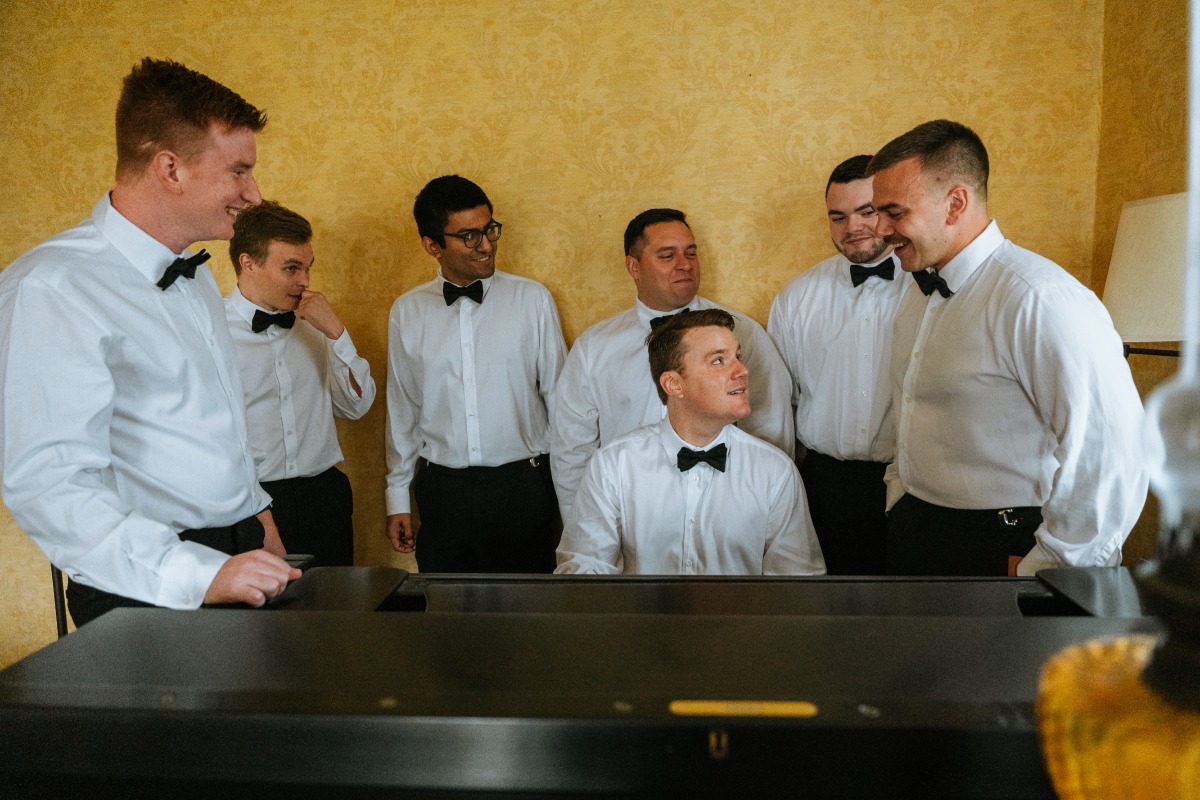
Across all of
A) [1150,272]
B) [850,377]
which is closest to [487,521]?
[850,377]

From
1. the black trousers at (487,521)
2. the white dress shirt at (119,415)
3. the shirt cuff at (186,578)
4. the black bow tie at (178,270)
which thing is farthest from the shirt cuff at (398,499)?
the shirt cuff at (186,578)

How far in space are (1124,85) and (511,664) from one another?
324cm

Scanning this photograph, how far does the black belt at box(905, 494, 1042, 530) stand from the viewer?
2139mm

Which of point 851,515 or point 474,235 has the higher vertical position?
point 474,235

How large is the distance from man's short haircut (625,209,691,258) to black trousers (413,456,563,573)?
3.19 feet

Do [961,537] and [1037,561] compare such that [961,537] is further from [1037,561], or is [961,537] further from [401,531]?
[401,531]

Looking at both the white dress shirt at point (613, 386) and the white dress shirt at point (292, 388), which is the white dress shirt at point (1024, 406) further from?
the white dress shirt at point (292, 388)

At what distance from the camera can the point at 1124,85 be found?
3055 mm

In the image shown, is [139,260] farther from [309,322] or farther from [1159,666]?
[1159,666]

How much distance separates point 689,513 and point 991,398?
928 millimetres

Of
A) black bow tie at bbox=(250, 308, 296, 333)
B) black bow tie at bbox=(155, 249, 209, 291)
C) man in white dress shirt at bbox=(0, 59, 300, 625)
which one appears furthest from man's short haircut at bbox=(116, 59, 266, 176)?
black bow tie at bbox=(250, 308, 296, 333)

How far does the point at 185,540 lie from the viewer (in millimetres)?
1673

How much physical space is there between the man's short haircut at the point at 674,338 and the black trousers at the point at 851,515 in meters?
0.74

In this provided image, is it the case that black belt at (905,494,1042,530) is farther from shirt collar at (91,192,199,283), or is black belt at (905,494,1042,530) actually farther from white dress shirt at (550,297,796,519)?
shirt collar at (91,192,199,283)
